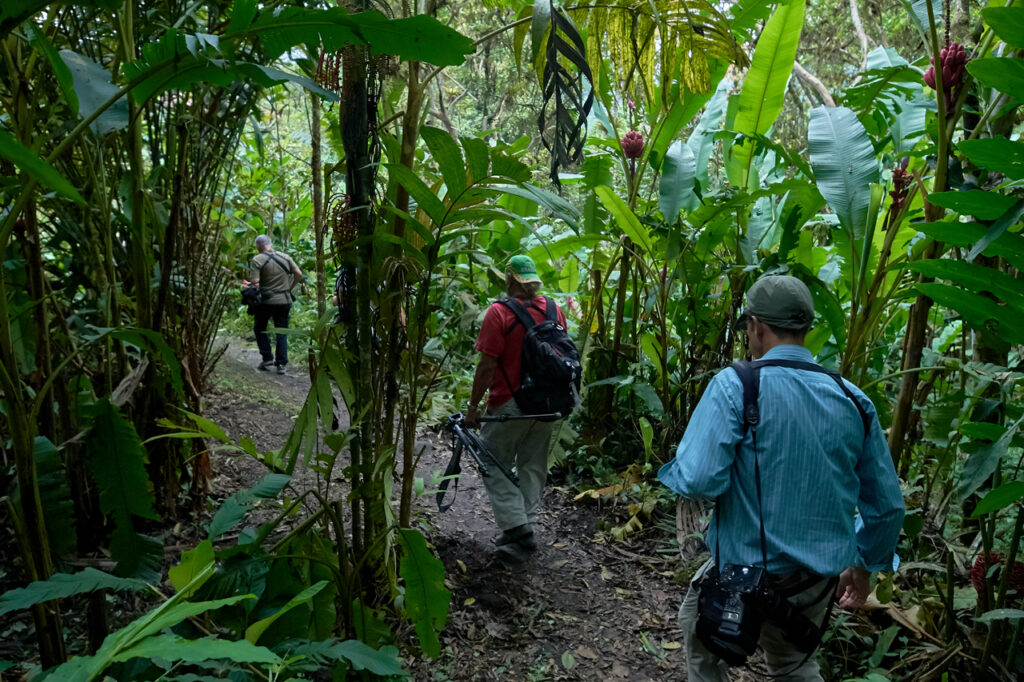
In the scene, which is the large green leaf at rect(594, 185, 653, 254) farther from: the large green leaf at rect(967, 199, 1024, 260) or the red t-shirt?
the large green leaf at rect(967, 199, 1024, 260)

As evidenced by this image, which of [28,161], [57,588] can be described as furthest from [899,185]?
[57,588]

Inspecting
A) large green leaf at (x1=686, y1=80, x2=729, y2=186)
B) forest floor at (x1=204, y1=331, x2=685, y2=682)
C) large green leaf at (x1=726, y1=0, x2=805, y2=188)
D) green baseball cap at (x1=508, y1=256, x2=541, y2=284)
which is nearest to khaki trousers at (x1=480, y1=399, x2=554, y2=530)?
forest floor at (x1=204, y1=331, x2=685, y2=682)

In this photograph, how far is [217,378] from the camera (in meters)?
5.98

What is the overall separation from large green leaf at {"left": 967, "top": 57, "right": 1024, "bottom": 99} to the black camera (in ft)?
4.59

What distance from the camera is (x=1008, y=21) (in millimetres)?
1551

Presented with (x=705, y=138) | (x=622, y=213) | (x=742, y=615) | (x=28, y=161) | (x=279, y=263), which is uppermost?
(x=705, y=138)

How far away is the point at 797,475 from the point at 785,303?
0.51 metres

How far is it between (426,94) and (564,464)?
10.5ft

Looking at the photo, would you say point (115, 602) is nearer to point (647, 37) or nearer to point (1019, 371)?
point (647, 37)

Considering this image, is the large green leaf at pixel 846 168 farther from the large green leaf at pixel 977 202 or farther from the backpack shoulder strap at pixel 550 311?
the backpack shoulder strap at pixel 550 311

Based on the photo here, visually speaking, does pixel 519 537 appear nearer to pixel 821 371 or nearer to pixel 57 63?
pixel 821 371

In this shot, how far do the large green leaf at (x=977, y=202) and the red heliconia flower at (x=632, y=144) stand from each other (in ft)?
9.68

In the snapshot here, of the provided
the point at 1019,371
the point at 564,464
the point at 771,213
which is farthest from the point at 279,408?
the point at 1019,371

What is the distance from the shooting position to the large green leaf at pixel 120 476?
6.30 feet
